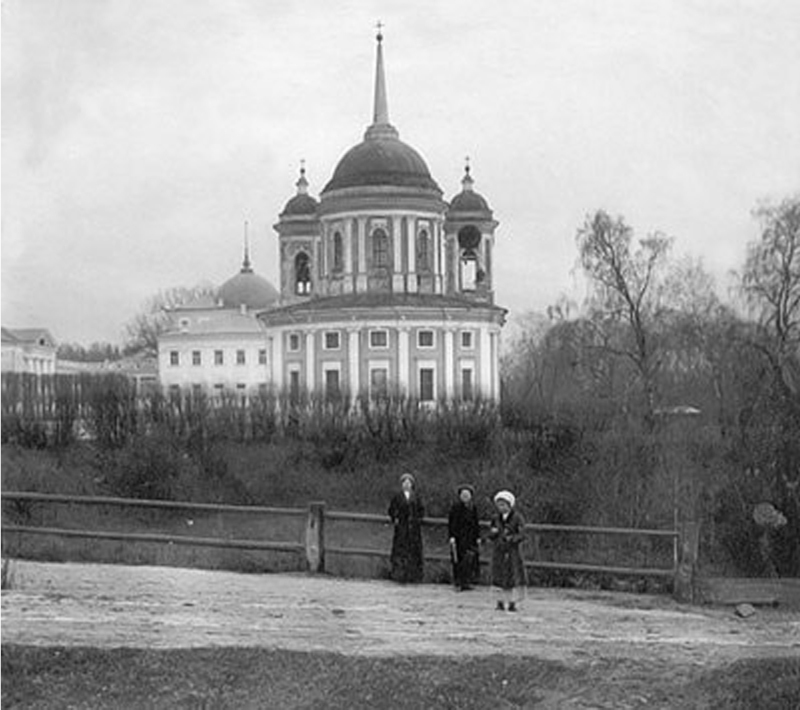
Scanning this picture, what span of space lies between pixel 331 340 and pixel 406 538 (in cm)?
456

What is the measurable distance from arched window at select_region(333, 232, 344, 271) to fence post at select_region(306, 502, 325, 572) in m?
4.42

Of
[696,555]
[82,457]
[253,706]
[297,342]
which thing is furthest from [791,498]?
[82,457]

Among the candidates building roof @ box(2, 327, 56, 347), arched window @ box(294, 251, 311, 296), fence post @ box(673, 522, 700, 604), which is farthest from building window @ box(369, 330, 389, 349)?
building roof @ box(2, 327, 56, 347)

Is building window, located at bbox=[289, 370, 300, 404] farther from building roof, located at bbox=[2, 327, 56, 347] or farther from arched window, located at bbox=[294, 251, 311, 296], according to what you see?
building roof, located at bbox=[2, 327, 56, 347]

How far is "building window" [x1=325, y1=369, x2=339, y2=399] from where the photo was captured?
13.2 m

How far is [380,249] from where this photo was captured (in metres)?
12.7

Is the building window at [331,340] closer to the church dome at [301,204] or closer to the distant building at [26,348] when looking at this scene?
the church dome at [301,204]

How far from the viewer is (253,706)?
512 cm

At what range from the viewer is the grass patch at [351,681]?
5.16m

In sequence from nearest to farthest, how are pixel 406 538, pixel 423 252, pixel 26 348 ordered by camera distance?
pixel 26 348, pixel 406 538, pixel 423 252

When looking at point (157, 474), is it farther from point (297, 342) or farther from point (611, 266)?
point (611, 266)

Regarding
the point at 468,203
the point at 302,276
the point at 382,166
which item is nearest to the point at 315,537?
the point at 382,166

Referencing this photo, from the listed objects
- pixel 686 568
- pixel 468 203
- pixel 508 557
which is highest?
pixel 468 203

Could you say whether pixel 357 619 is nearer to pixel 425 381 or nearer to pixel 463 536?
pixel 463 536
